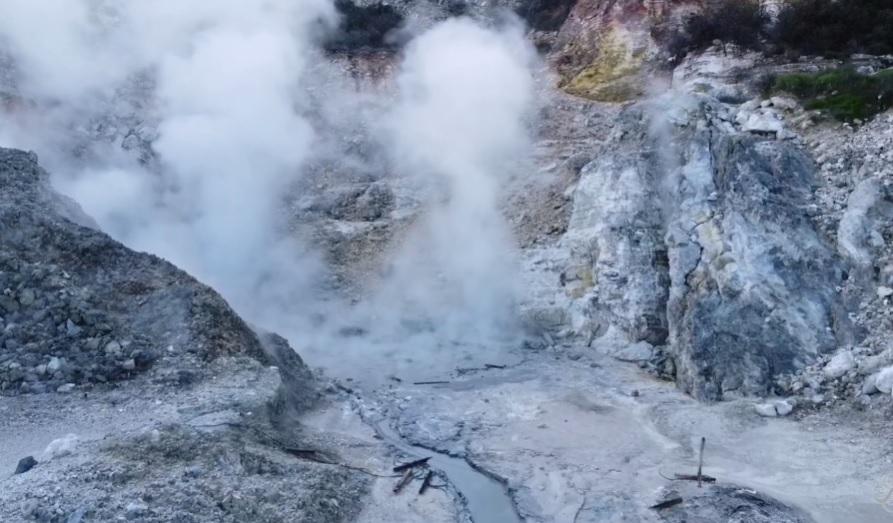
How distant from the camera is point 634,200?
1795 centimetres

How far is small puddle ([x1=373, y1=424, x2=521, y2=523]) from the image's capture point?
11125mm

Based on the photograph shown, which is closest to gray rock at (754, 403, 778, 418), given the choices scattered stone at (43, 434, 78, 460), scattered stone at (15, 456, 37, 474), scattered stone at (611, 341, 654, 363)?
scattered stone at (611, 341, 654, 363)

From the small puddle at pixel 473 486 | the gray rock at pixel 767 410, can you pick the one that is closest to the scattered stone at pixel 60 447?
the small puddle at pixel 473 486

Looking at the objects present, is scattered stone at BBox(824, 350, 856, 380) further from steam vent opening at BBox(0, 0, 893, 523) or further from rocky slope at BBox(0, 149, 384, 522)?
rocky slope at BBox(0, 149, 384, 522)

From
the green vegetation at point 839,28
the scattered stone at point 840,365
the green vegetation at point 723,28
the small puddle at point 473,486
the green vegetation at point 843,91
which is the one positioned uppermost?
the green vegetation at point 723,28

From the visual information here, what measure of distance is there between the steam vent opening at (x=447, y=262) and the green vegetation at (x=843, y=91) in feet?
0.26

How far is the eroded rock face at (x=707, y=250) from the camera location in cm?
1427

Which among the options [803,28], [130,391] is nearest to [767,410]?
[130,391]

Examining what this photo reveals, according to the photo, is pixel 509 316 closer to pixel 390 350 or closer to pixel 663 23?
pixel 390 350

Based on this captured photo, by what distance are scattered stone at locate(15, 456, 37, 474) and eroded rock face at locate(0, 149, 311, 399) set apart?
7.40ft

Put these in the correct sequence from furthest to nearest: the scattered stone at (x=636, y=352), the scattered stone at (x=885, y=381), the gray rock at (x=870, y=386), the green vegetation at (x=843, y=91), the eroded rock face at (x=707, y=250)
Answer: the green vegetation at (x=843, y=91) → the scattered stone at (x=636, y=352) → the eroded rock face at (x=707, y=250) → the gray rock at (x=870, y=386) → the scattered stone at (x=885, y=381)

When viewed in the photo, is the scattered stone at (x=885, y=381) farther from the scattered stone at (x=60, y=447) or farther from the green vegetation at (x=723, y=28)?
the scattered stone at (x=60, y=447)

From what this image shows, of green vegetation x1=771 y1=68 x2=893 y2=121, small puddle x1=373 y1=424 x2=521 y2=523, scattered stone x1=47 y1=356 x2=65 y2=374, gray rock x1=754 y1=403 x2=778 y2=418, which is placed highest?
green vegetation x1=771 y1=68 x2=893 y2=121

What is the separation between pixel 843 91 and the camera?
17266 millimetres
